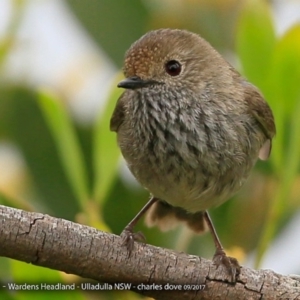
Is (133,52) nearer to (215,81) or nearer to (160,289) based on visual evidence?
(215,81)

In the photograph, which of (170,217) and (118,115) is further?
(170,217)

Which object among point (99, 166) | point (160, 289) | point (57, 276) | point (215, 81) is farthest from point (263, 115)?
point (57, 276)

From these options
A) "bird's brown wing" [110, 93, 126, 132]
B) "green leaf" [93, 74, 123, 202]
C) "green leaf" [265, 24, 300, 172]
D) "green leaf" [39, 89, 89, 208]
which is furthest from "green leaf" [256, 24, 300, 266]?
"bird's brown wing" [110, 93, 126, 132]

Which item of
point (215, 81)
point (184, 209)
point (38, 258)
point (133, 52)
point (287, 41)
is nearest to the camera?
point (38, 258)

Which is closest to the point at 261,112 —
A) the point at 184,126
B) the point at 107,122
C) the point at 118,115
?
the point at 184,126

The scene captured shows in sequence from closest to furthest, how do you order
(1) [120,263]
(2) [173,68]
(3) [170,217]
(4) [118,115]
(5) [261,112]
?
(1) [120,263], (2) [173,68], (5) [261,112], (4) [118,115], (3) [170,217]

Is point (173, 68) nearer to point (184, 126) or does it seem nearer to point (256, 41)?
point (184, 126)

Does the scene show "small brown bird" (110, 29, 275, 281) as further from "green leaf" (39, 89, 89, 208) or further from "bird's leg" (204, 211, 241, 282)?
"green leaf" (39, 89, 89, 208)

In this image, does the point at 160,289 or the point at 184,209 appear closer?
the point at 160,289

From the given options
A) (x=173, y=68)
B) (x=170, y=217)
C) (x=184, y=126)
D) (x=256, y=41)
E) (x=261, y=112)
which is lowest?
(x=170, y=217)
